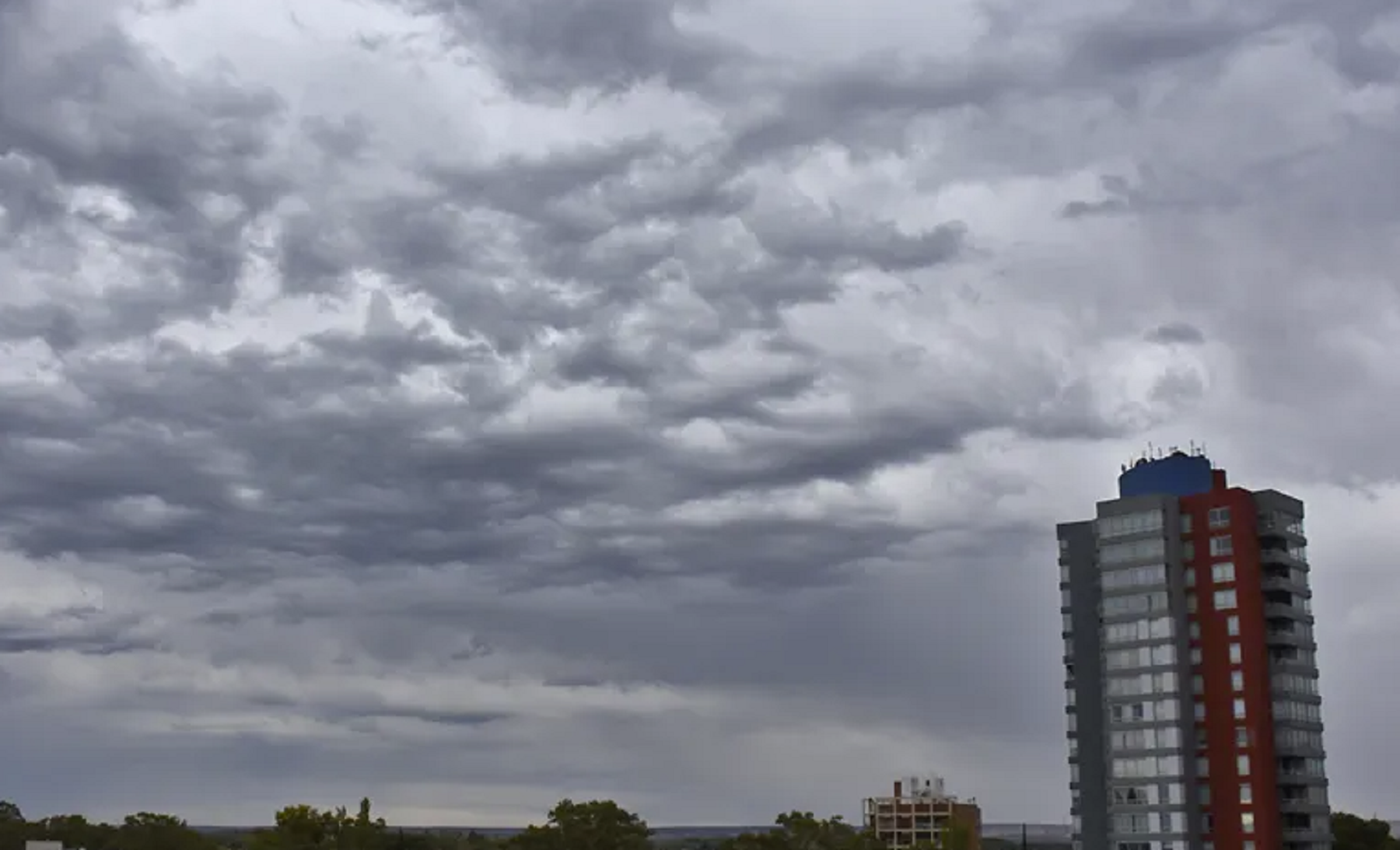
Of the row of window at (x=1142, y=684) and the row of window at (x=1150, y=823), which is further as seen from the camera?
the row of window at (x=1142, y=684)

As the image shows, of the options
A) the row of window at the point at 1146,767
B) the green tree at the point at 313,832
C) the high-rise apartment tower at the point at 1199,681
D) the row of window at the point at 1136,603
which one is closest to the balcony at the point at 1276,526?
the high-rise apartment tower at the point at 1199,681

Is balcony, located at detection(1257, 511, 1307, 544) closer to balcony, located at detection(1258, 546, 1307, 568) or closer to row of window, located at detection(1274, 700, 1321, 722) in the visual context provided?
balcony, located at detection(1258, 546, 1307, 568)

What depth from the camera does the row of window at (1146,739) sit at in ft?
593

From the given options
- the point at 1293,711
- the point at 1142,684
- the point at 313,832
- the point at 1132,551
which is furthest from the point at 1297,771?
the point at 313,832

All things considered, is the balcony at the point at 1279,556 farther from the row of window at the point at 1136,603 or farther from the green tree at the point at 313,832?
the green tree at the point at 313,832

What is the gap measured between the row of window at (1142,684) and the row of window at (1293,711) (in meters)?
12.4

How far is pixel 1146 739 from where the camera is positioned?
18350 centimetres

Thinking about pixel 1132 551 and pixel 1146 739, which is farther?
pixel 1132 551

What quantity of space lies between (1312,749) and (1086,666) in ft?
94.3

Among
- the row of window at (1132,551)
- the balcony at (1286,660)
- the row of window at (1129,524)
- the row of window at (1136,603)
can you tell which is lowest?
the balcony at (1286,660)

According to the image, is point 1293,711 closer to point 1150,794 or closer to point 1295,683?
point 1295,683

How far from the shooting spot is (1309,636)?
614ft

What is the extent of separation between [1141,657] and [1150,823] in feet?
65.6

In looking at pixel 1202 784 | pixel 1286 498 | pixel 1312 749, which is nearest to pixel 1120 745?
pixel 1202 784
